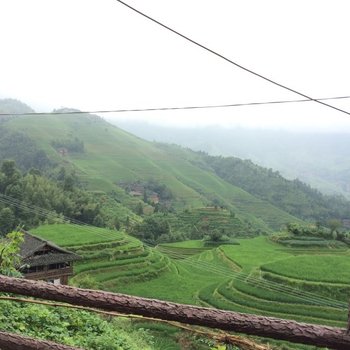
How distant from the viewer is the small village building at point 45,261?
71.8 feet

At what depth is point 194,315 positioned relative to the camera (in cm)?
211

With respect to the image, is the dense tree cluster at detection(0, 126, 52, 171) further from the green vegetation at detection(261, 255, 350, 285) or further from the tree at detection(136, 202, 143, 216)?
the green vegetation at detection(261, 255, 350, 285)

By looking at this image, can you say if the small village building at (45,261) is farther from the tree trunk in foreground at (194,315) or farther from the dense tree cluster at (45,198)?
the dense tree cluster at (45,198)

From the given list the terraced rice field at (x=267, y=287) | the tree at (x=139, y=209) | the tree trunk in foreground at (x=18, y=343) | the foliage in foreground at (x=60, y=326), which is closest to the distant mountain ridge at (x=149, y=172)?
the tree at (x=139, y=209)

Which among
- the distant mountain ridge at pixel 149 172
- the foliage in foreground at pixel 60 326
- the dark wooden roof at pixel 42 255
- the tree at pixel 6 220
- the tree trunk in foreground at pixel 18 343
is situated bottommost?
the tree at pixel 6 220

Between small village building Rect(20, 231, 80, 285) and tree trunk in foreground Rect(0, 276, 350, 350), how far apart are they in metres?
20.2

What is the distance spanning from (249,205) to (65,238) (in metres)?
59.7

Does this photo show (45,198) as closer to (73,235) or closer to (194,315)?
(73,235)

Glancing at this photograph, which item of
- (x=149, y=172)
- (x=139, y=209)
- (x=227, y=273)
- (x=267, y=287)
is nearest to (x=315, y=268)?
(x=267, y=287)

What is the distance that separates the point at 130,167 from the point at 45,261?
78.7 metres

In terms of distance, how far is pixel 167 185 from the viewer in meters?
90.0

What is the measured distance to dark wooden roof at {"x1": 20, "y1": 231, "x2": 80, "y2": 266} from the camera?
71.6 feet

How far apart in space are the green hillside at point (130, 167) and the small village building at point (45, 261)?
44533mm

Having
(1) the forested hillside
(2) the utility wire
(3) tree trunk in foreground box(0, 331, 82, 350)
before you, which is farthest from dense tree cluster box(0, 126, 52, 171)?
(3) tree trunk in foreground box(0, 331, 82, 350)
